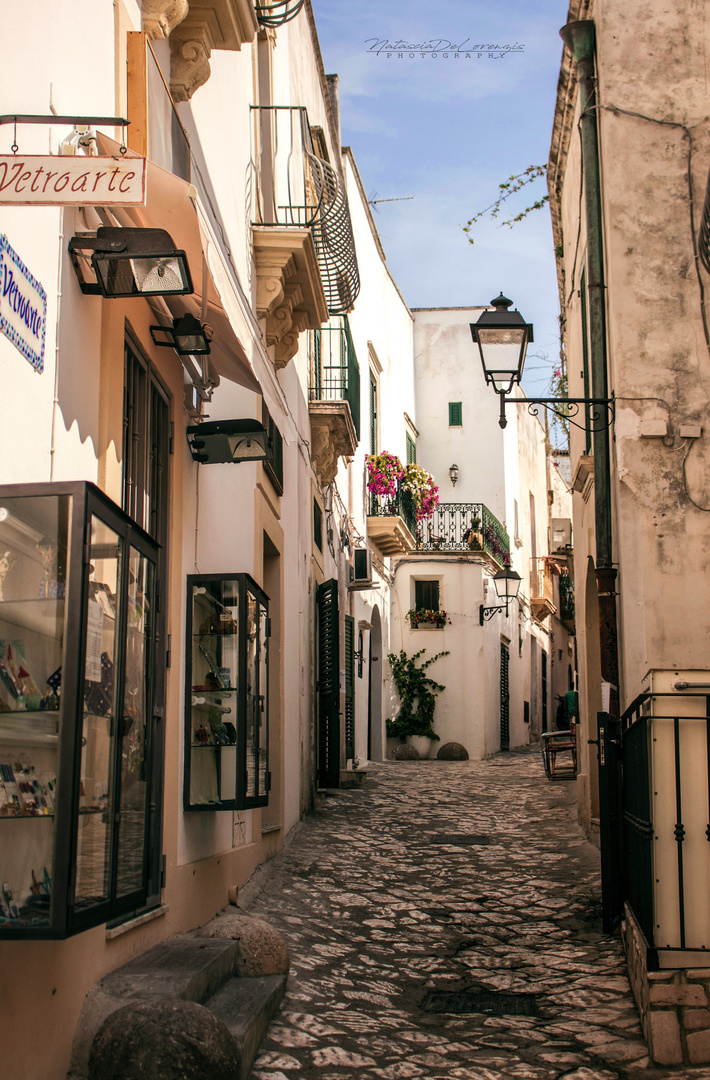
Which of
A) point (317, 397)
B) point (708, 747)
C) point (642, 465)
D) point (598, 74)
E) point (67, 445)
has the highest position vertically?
point (598, 74)

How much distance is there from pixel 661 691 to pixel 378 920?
3226 mm

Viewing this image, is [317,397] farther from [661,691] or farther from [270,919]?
[661,691]

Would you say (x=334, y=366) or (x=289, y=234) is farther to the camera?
(x=334, y=366)

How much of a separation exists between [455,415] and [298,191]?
16.0 m

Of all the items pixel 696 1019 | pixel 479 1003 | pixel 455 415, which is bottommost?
pixel 479 1003

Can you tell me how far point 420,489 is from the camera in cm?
2125

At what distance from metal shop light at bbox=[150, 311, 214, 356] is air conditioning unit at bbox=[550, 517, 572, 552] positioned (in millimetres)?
27659

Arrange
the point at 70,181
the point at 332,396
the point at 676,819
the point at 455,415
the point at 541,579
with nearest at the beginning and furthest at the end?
the point at 70,181 < the point at 676,819 < the point at 332,396 < the point at 455,415 < the point at 541,579

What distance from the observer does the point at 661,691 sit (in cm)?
564

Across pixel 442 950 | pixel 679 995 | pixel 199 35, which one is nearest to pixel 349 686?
pixel 442 950

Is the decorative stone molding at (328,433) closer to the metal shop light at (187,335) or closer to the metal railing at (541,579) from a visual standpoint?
the metal shop light at (187,335)

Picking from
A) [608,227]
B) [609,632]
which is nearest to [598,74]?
[608,227]

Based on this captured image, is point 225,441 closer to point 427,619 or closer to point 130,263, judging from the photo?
point 130,263

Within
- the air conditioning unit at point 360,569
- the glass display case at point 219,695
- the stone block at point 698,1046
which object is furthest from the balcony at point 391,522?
the stone block at point 698,1046
